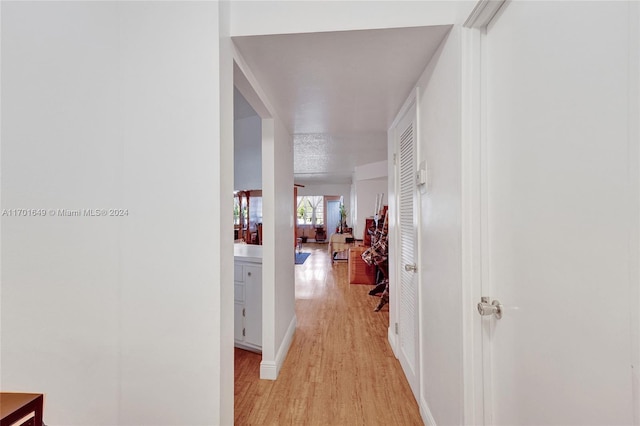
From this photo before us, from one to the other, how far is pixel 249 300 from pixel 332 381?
0.97 metres

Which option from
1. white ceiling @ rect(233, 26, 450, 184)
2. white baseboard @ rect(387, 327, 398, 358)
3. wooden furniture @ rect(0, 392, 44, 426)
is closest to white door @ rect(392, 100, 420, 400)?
white baseboard @ rect(387, 327, 398, 358)

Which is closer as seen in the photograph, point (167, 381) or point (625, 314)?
point (625, 314)

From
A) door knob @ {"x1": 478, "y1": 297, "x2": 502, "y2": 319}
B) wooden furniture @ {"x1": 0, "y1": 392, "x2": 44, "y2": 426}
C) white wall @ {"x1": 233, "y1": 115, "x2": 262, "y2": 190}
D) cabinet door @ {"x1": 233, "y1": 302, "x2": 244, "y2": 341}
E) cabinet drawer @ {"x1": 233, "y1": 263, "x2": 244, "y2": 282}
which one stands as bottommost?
cabinet door @ {"x1": 233, "y1": 302, "x2": 244, "y2": 341}

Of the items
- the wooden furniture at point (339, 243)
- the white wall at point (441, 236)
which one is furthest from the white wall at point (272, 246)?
the wooden furniture at point (339, 243)

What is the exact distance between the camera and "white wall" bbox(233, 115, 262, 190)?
3070 millimetres

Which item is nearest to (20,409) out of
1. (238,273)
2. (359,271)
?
(238,273)

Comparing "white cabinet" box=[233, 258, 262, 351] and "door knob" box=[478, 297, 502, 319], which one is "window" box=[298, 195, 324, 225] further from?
"door knob" box=[478, 297, 502, 319]

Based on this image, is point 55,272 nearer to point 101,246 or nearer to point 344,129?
point 101,246

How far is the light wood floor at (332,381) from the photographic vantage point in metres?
1.71

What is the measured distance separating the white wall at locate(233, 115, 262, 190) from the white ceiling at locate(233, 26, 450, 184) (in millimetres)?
628

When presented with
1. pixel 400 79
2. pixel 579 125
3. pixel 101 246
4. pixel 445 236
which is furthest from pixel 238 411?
pixel 400 79

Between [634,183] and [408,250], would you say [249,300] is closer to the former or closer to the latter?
[408,250]

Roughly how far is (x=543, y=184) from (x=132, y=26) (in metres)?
1.74

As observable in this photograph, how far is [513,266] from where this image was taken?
955mm
